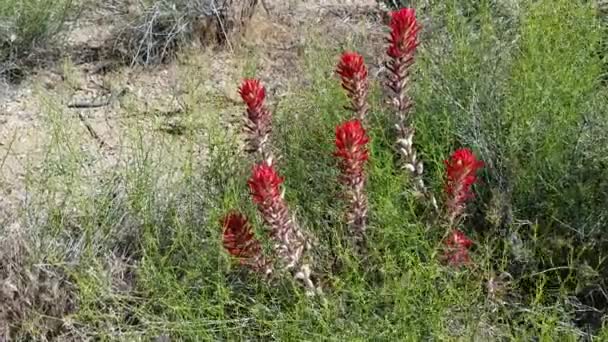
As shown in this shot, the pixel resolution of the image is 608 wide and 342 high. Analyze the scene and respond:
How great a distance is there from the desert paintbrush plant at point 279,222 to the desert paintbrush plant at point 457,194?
44 centimetres

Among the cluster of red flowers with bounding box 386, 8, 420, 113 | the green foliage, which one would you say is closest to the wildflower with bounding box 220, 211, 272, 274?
the cluster of red flowers with bounding box 386, 8, 420, 113

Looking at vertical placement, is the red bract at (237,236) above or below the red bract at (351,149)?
below

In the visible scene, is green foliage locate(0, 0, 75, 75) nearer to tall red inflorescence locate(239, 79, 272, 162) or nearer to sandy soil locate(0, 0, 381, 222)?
sandy soil locate(0, 0, 381, 222)

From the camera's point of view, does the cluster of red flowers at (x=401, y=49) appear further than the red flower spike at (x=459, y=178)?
Yes

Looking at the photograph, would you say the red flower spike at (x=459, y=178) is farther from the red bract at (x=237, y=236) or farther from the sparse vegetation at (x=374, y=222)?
the red bract at (x=237, y=236)

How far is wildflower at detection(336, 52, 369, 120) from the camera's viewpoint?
262cm

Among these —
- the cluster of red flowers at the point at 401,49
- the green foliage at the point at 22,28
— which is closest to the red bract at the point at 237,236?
the cluster of red flowers at the point at 401,49

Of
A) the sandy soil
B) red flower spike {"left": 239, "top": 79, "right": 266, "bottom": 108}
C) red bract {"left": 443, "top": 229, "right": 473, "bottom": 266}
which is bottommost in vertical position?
the sandy soil

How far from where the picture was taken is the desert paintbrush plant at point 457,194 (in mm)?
2479

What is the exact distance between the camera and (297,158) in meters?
3.26

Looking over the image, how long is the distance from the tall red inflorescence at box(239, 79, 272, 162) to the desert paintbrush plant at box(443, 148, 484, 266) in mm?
576

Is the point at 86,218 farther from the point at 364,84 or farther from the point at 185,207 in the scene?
the point at 364,84

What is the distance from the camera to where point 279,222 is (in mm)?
2531

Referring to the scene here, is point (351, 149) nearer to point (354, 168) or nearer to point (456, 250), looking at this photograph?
point (354, 168)
